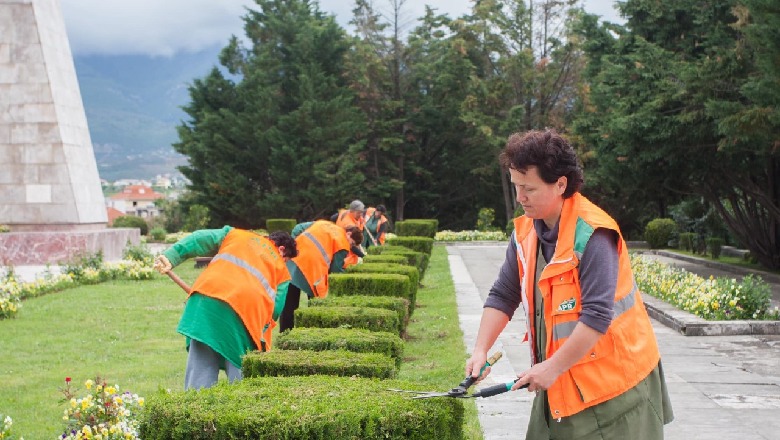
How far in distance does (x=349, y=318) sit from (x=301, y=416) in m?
3.03

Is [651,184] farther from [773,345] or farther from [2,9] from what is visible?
[2,9]

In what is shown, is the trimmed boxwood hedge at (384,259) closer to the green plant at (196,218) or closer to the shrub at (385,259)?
the shrub at (385,259)

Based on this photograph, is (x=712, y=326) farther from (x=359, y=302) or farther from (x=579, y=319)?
(x=579, y=319)

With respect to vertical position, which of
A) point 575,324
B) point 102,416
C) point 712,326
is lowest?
point 712,326

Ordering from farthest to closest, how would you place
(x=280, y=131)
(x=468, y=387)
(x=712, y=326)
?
1. (x=280, y=131)
2. (x=712, y=326)
3. (x=468, y=387)

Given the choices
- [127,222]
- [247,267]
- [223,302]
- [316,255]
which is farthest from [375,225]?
[127,222]

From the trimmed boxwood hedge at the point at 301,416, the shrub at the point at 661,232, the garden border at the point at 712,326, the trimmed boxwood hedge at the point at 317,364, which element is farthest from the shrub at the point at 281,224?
the trimmed boxwood hedge at the point at 301,416

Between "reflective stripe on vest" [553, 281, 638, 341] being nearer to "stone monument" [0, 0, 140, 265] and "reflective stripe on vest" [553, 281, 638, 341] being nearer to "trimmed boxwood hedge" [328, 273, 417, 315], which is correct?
"trimmed boxwood hedge" [328, 273, 417, 315]

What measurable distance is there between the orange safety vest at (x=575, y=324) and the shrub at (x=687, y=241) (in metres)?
24.4

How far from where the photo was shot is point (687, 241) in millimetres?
26781

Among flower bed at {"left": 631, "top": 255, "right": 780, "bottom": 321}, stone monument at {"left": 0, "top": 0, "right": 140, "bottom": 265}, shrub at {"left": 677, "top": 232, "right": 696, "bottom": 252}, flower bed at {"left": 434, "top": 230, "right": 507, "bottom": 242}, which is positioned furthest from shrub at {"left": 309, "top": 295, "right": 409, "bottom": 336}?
flower bed at {"left": 434, "top": 230, "right": 507, "bottom": 242}

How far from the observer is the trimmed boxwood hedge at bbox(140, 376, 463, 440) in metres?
3.23

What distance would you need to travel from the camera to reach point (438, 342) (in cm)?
928

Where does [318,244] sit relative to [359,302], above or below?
above
